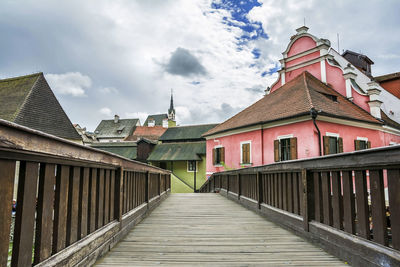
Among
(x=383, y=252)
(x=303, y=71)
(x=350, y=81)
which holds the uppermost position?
(x=303, y=71)

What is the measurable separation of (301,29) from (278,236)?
16961mm

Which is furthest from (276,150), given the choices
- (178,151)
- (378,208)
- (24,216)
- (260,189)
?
(178,151)

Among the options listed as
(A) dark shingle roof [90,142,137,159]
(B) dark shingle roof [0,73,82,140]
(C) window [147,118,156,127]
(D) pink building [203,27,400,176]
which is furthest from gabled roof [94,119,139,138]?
(D) pink building [203,27,400,176]

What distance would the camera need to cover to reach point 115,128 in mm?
54250

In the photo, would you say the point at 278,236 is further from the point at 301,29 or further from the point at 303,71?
the point at 301,29

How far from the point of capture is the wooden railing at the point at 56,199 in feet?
4.13

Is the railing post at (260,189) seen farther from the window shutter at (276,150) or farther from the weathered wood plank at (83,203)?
the window shutter at (276,150)

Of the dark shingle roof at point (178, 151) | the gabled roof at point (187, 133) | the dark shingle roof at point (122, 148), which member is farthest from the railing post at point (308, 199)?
the dark shingle roof at point (122, 148)

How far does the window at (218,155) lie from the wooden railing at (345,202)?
12.8 meters

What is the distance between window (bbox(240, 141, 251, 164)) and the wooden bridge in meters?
10.3

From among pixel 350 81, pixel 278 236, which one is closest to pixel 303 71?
pixel 350 81

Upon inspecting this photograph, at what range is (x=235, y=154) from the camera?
624 inches

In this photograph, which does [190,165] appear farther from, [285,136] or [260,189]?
[260,189]

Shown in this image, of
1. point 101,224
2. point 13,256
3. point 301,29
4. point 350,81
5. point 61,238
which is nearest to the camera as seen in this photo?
point 13,256
